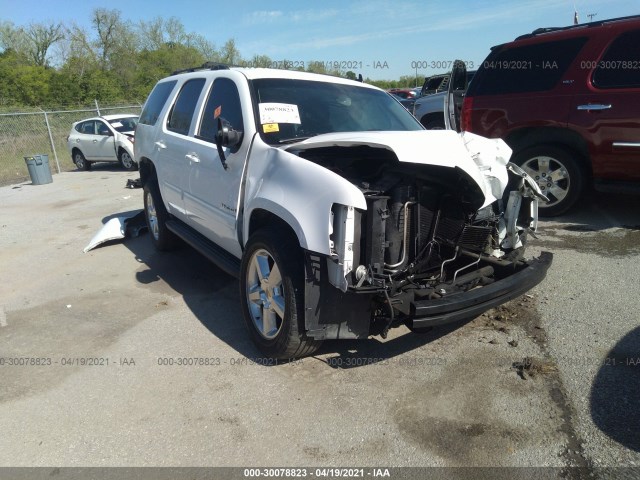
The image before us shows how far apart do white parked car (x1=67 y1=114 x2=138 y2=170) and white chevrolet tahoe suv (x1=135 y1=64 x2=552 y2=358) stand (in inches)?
438

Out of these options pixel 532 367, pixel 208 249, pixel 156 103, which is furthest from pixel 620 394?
pixel 156 103

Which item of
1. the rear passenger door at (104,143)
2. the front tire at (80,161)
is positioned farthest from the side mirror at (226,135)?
the front tire at (80,161)

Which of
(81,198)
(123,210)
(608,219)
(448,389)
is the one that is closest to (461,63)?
(608,219)

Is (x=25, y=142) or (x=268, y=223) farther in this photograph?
(x=25, y=142)

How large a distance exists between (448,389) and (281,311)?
1151 millimetres

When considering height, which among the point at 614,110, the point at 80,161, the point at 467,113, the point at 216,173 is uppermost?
the point at 614,110

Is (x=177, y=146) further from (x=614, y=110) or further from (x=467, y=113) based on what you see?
(x=614, y=110)

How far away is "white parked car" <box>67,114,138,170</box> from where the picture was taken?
14188 millimetres

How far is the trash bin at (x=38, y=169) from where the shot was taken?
12.5 meters

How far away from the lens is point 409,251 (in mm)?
2992

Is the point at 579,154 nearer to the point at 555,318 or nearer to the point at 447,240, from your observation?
the point at 555,318

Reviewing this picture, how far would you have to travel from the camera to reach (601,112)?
17.5 ft

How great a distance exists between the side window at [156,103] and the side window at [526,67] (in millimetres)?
4017

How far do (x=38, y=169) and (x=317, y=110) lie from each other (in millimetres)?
11484
